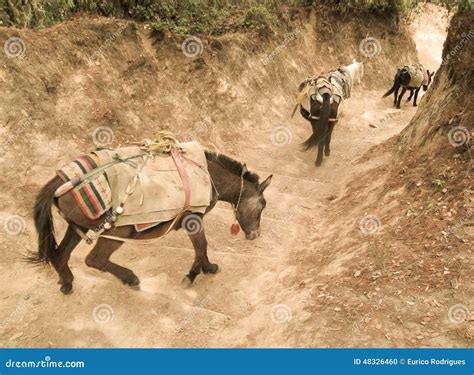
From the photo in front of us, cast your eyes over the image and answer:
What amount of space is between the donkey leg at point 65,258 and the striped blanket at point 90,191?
585 mm

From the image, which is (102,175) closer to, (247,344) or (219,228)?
(247,344)

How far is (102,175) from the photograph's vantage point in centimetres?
426

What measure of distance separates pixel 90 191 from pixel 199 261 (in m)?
1.88

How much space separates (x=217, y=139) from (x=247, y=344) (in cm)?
619

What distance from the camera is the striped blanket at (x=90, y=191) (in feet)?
13.5

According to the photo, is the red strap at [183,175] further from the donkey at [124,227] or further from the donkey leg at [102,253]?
the donkey leg at [102,253]

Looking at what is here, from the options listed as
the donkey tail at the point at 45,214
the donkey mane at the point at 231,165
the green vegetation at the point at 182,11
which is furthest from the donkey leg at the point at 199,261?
the green vegetation at the point at 182,11

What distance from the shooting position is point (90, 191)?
4152 millimetres

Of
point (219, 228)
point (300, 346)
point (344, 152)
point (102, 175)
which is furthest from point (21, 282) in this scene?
point (344, 152)

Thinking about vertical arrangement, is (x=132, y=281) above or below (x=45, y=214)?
below

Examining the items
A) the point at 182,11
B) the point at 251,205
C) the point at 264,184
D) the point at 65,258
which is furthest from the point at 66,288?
the point at 182,11

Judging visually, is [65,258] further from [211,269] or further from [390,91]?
[390,91]

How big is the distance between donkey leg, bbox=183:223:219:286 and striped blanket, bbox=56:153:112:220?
1303mm

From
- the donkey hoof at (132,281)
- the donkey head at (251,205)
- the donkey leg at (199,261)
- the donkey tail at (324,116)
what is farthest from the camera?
the donkey tail at (324,116)
